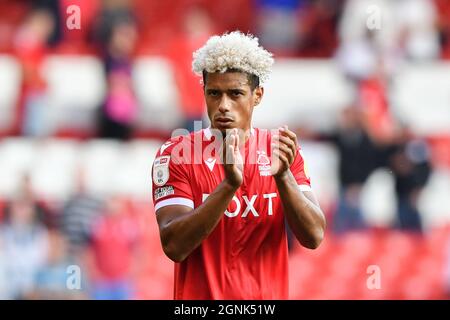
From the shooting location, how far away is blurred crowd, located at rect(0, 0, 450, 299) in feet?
41.7

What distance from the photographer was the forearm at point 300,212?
17.6ft

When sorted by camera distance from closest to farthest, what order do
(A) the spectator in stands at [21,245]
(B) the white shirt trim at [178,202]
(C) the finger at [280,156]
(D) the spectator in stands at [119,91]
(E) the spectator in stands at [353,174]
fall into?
1. (C) the finger at [280,156]
2. (B) the white shirt trim at [178,202]
3. (A) the spectator in stands at [21,245]
4. (E) the spectator in stands at [353,174]
5. (D) the spectator in stands at [119,91]

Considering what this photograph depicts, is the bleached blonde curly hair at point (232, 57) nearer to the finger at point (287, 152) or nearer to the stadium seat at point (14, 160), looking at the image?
the finger at point (287, 152)

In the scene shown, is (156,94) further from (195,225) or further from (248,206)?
(195,225)

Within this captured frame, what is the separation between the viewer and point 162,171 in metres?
5.77

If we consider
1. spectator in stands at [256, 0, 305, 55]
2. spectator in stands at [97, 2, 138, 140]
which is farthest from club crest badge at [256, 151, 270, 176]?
spectator in stands at [256, 0, 305, 55]

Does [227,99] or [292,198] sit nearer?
[292,198]

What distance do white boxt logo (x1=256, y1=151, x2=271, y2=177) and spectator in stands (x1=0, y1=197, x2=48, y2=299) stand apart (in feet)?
23.2

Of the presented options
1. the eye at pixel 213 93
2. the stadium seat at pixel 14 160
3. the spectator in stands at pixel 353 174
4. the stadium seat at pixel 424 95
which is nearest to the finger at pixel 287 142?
the eye at pixel 213 93

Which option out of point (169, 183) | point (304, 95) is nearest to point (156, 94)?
point (304, 95)

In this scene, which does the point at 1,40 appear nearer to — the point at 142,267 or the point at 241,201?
the point at 142,267

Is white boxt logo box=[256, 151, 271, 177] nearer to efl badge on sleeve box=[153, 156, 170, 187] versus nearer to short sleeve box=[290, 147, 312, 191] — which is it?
short sleeve box=[290, 147, 312, 191]

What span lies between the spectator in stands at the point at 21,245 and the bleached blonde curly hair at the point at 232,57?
719 cm

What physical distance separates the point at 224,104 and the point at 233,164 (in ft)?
1.47
